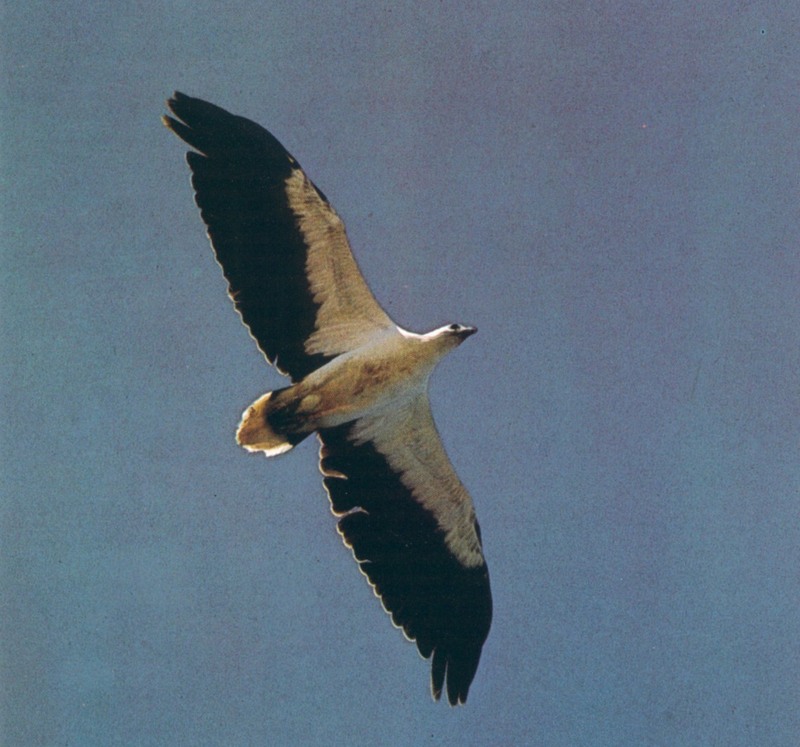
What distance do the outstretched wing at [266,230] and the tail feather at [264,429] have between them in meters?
0.45

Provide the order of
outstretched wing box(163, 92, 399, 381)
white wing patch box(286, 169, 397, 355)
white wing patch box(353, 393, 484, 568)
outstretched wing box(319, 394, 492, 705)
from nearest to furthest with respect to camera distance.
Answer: outstretched wing box(163, 92, 399, 381) < white wing patch box(286, 169, 397, 355) < outstretched wing box(319, 394, 492, 705) < white wing patch box(353, 393, 484, 568)

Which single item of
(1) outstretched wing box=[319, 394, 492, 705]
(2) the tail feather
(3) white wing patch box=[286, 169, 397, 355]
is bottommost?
(1) outstretched wing box=[319, 394, 492, 705]

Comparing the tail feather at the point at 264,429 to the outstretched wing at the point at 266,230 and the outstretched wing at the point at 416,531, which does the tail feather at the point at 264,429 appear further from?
the outstretched wing at the point at 416,531

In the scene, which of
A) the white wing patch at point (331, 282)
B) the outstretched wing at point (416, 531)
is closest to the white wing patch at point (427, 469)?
the outstretched wing at point (416, 531)

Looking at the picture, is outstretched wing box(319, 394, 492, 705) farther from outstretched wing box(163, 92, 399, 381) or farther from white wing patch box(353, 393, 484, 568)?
outstretched wing box(163, 92, 399, 381)

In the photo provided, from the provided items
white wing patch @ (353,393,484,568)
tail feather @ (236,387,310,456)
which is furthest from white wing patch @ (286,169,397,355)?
white wing patch @ (353,393,484,568)

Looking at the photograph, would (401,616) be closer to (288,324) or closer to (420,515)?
(420,515)

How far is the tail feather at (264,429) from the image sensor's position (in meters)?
9.56

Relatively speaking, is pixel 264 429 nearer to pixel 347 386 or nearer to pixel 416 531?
pixel 347 386

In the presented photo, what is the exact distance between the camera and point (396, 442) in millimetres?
10445

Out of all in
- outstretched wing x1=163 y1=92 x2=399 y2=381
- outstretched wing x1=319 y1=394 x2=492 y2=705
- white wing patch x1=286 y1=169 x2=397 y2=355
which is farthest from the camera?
outstretched wing x1=319 y1=394 x2=492 y2=705

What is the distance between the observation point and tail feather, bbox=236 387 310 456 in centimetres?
956

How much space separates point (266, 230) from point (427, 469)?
277 centimetres

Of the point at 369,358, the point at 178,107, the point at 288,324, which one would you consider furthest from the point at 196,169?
the point at 369,358
